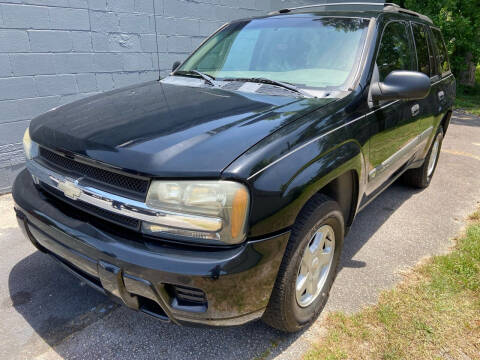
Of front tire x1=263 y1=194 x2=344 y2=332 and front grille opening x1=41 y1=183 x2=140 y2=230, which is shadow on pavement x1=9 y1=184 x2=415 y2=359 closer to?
front tire x1=263 y1=194 x2=344 y2=332

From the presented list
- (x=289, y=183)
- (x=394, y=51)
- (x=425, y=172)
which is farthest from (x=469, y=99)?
(x=289, y=183)

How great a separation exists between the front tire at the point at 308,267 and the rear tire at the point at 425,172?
238 centimetres

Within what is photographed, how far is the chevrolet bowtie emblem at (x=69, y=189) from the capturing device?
1.84 metres

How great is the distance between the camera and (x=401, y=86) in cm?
242

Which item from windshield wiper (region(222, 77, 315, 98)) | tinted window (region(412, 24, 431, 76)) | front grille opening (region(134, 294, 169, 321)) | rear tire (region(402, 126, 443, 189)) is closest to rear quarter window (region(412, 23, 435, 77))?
tinted window (region(412, 24, 431, 76))

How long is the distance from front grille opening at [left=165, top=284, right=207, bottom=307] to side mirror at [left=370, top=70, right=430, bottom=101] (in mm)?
1714

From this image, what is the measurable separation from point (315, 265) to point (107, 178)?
1.24 meters

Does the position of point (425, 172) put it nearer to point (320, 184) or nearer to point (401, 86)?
point (401, 86)

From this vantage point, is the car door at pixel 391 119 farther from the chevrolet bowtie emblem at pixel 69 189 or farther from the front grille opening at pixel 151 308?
the chevrolet bowtie emblem at pixel 69 189

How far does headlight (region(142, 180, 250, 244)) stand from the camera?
61.2 inches

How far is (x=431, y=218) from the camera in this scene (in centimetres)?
374

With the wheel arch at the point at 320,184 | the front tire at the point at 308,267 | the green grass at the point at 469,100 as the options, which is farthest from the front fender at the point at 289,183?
the green grass at the point at 469,100

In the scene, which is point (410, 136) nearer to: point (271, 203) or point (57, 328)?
point (271, 203)

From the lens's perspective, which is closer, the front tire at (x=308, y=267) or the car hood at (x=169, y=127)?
the car hood at (x=169, y=127)
